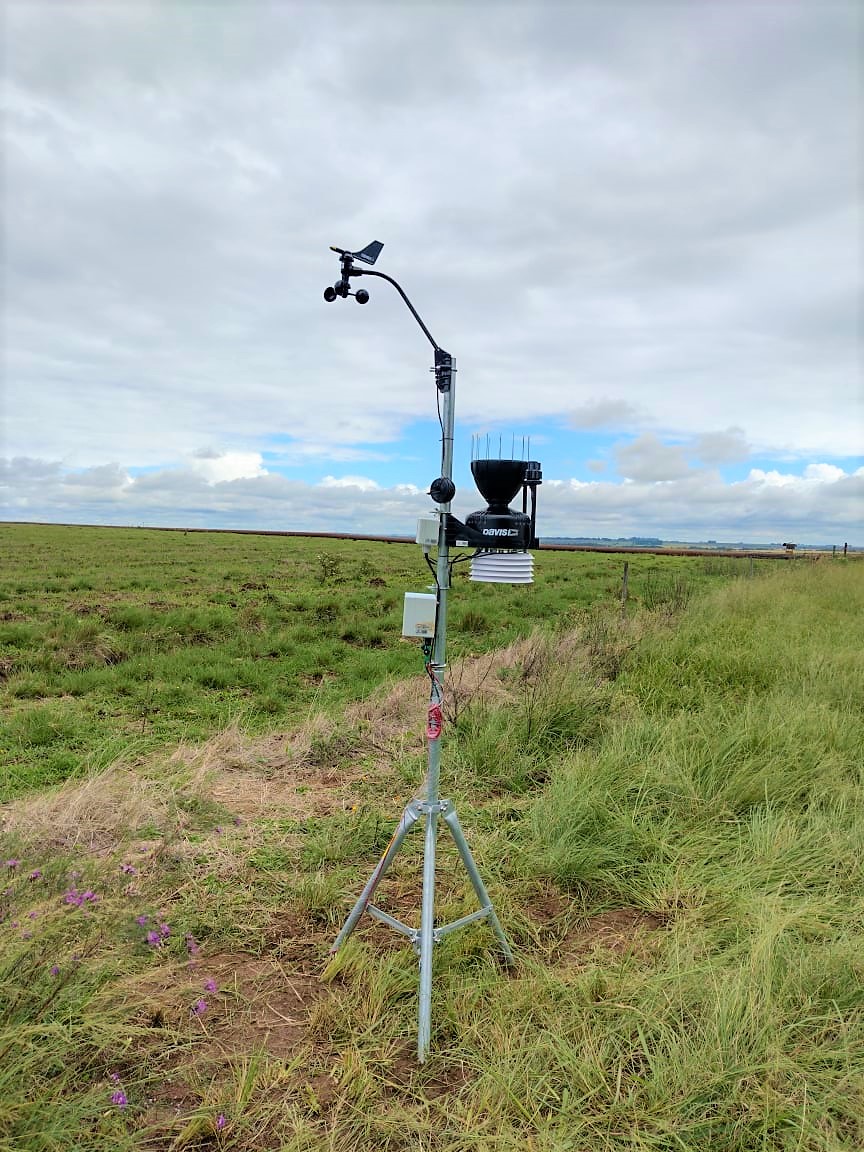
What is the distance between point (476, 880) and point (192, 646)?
7.62 m

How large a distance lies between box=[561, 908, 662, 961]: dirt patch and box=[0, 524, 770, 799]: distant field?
11.7 ft

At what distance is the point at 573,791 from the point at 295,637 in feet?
23.1

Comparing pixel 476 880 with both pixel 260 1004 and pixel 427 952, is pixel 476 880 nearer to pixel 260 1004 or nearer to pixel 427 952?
pixel 427 952

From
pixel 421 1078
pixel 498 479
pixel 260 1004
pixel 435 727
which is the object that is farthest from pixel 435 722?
pixel 260 1004

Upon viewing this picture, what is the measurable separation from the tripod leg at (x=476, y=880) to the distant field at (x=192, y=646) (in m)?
3.38

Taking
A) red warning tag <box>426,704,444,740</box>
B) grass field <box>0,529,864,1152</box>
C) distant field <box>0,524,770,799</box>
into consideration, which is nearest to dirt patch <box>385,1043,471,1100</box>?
grass field <box>0,529,864,1152</box>

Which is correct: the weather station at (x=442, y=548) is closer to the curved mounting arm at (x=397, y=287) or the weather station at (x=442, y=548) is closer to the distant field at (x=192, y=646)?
the curved mounting arm at (x=397, y=287)

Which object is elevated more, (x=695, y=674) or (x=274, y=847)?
(x=695, y=674)

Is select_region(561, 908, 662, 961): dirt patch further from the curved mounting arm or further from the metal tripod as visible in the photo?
the curved mounting arm

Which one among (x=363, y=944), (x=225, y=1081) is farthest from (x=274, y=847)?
(x=225, y=1081)

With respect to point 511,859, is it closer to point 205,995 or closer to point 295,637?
point 205,995

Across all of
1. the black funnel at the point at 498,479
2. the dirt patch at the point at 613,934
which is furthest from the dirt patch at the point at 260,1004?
the black funnel at the point at 498,479

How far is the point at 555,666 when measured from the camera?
6.55 meters

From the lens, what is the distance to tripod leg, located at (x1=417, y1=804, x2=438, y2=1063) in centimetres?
233
